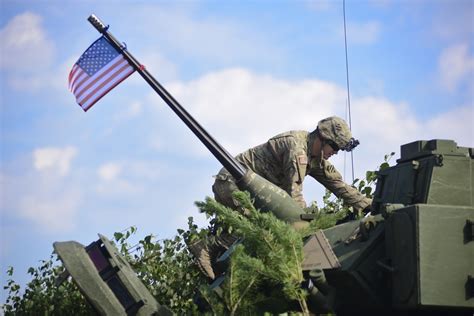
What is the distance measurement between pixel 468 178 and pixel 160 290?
14.6 ft

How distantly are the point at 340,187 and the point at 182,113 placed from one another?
2.11 m

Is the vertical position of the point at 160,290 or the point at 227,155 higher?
the point at 227,155

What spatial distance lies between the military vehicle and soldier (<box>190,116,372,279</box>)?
121 centimetres

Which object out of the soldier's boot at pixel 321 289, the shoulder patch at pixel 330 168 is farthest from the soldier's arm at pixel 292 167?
the soldier's boot at pixel 321 289

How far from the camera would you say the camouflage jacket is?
9.02 meters

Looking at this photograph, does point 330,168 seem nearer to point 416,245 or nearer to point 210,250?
point 210,250

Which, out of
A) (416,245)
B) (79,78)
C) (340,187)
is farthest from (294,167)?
(79,78)

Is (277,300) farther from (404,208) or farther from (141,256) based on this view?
(141,256)

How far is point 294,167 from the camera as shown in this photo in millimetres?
9031

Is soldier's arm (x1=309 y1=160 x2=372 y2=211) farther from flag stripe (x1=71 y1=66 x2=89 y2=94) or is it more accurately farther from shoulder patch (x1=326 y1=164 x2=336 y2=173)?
flag stripe (x1=71 y1=66 x2=89 y2=94)

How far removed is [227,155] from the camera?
8516 millimetres

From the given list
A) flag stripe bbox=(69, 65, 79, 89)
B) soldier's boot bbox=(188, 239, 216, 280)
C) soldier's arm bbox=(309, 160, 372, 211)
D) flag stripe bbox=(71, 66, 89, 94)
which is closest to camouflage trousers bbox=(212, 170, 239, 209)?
soldier's boot bbox=(188, 239, 216, 280)

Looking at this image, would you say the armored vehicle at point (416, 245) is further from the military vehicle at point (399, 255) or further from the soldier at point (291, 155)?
the soldier at point (291, 155)

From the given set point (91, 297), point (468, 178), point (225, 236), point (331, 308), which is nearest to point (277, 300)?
point (331, 308)
